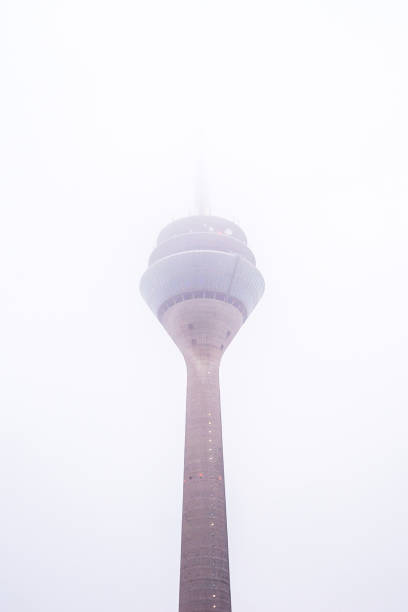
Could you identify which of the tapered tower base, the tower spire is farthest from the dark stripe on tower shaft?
the tower spire

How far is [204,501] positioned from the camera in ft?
115

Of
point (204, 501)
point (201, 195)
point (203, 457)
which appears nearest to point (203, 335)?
point (203, 457)

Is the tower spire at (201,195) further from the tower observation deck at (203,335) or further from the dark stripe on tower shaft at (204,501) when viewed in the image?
the dark stripe on tower shaft at (204,501)

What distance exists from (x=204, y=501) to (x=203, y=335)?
12.7m

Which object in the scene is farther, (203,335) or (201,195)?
(201,195)

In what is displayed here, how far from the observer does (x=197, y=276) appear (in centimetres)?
4359

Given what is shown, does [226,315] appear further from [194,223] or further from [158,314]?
[194,223]

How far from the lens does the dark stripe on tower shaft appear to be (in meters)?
32.7

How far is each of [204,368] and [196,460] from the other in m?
6.99

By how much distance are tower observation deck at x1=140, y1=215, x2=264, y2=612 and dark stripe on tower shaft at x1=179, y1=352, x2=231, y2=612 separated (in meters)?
0.05

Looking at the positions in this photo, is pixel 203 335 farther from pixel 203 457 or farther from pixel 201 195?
pixel 201 195

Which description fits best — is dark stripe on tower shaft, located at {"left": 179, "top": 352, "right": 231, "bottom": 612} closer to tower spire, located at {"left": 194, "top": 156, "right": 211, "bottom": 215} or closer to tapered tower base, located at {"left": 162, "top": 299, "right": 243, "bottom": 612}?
tapered tower base, located at {"left": 162, "top": 299, "right": 243, "bottom": 612}

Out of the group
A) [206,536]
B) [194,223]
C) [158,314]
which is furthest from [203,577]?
[194,223]

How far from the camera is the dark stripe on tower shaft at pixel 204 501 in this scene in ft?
107
